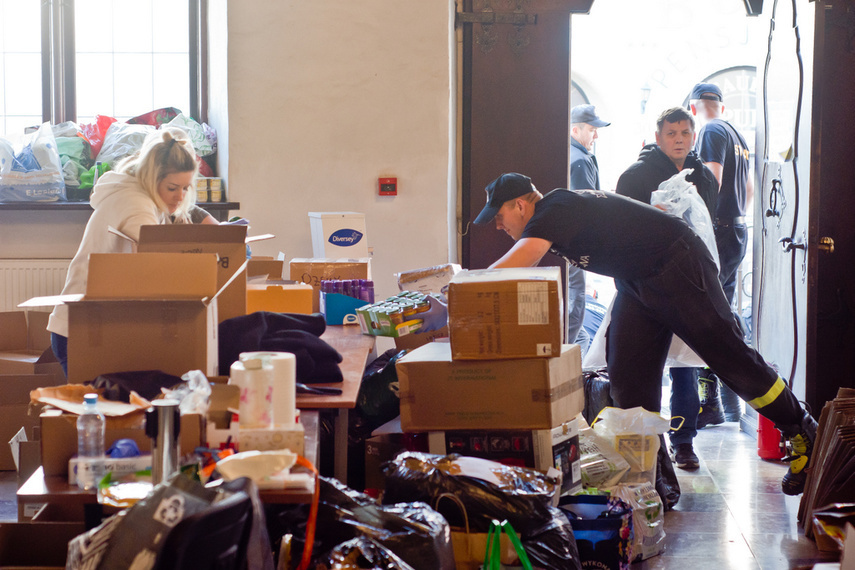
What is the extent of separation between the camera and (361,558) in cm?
175

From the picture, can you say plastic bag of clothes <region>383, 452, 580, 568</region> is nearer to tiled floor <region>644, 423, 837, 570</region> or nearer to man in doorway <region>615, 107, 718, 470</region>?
tiled floor <region>644, 423, 837, 570</region>

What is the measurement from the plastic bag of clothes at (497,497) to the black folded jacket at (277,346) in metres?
0.36

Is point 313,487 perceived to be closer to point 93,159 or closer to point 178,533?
point 178,533

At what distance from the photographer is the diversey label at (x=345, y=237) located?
4105 mm

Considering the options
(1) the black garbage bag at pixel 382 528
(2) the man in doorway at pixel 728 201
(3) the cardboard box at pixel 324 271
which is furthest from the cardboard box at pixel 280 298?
(2) the man in doorway at pixel 728 201

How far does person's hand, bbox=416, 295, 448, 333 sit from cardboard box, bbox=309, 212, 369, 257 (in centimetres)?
106

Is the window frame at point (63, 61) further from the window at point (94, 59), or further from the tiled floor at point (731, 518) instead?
the tiled floor at point (731, 518)

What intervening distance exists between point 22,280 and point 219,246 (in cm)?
249

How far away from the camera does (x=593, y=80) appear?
7766mm

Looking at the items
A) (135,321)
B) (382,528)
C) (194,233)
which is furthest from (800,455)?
(135,321)

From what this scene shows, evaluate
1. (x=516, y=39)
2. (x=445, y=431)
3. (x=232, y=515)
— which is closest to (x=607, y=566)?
(x=445, y=431)

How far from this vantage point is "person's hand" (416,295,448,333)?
3.10m

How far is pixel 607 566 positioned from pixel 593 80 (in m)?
6.14

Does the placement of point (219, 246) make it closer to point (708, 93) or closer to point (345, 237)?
point (345, 237)
